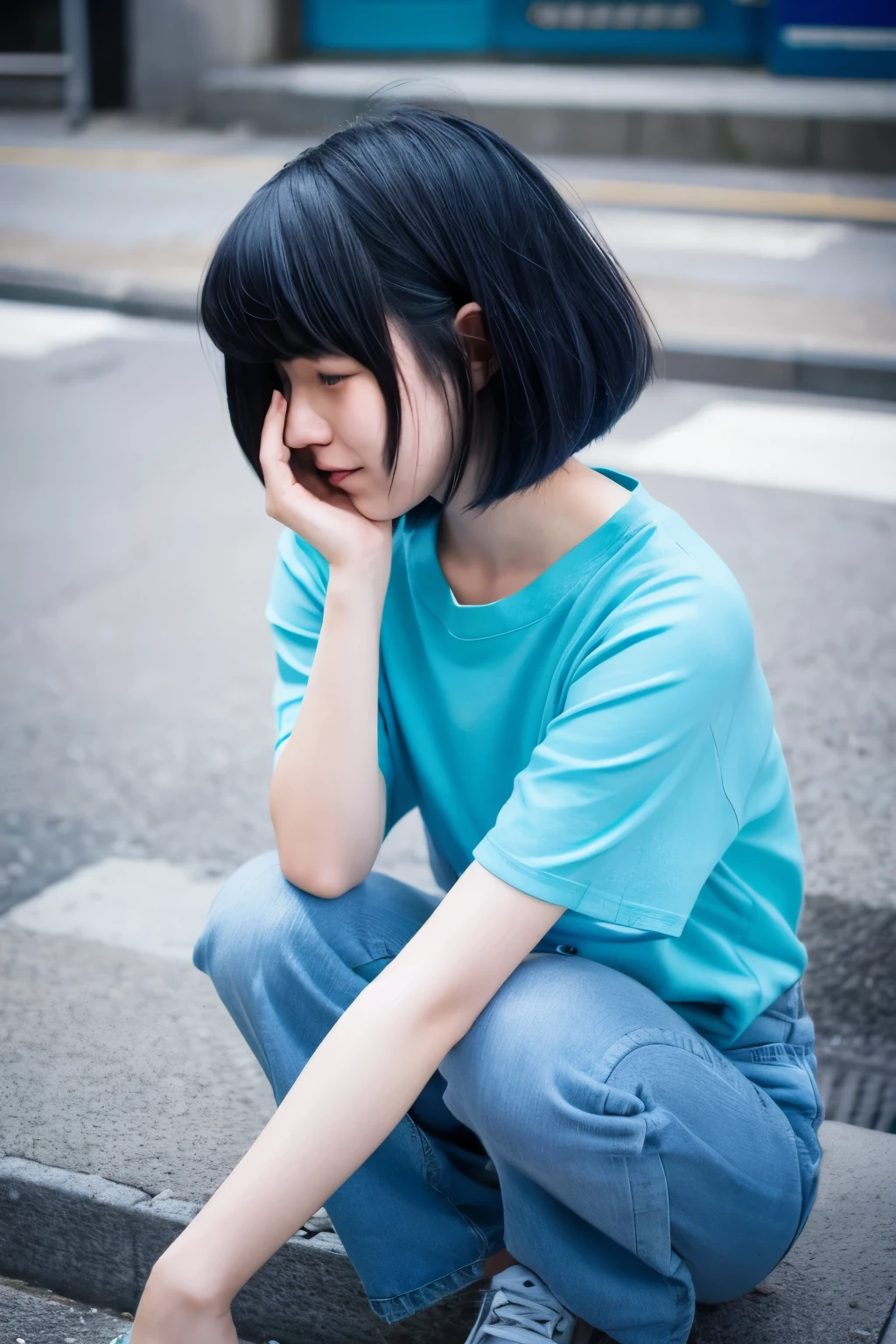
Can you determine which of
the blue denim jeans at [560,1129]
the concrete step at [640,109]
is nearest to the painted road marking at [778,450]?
the blue denim jeans at [560,1129]

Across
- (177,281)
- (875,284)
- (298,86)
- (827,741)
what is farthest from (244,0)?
(827,741)

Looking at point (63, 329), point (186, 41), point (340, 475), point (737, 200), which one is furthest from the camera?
point (186, 41)

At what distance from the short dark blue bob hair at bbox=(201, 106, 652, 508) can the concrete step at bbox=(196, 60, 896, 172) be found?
26.8ft

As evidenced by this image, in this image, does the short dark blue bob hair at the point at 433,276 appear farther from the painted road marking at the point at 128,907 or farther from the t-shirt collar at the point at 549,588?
the painted road marking at the point at 128,907

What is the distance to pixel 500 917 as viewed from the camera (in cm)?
154

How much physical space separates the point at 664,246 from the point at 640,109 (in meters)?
2.62

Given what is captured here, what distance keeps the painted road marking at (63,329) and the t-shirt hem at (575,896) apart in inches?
228

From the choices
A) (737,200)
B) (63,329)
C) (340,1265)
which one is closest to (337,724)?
(340,1265)

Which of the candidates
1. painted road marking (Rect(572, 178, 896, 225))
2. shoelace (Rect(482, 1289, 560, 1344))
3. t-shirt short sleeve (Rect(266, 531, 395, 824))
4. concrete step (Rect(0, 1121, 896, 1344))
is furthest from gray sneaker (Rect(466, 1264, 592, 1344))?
painted road marking (Rect(572, 178, 896, 225))

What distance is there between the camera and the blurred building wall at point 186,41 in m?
11.5

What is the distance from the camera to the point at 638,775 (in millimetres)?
1529

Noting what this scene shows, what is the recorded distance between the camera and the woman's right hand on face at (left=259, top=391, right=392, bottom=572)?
→ 1.76 metres

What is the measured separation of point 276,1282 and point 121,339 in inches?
231

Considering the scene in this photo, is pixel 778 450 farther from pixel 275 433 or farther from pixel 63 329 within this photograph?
pixel 275 433
